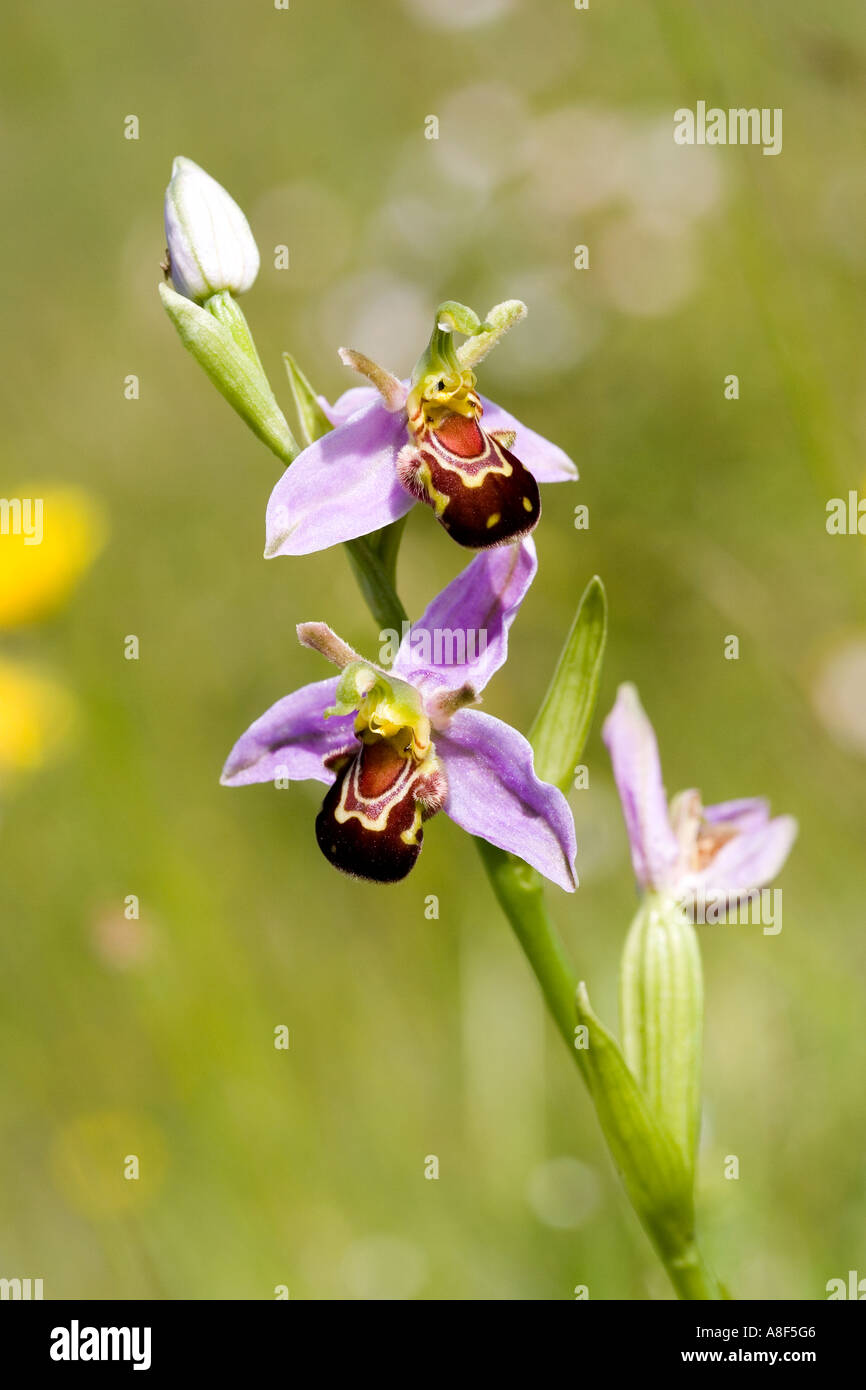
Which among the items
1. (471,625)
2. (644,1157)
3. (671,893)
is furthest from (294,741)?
(644,1157)

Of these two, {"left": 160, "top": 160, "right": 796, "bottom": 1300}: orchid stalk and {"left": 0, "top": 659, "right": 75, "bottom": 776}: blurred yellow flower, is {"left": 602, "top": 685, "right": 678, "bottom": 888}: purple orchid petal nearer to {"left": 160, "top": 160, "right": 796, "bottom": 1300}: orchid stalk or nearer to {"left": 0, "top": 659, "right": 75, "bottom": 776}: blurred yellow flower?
{"left": 160, "top": 160, "right": 796, "bottom": 1300}: orchid stalk

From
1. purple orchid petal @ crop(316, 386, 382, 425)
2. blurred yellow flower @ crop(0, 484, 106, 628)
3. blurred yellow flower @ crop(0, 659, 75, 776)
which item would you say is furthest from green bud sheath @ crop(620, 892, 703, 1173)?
blurred yellow flower @ crop(0, 484, 106, 628)

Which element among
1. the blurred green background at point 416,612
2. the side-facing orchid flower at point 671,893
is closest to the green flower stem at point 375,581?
the side-facing orchid flower at point 671,893

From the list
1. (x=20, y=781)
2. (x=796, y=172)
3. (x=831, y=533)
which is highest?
(x=796, y=172)

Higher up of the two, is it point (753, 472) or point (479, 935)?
point (753, 472)

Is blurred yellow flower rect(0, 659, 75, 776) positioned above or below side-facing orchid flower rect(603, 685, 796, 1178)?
above

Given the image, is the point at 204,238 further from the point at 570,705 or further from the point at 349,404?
the point at 570,705
